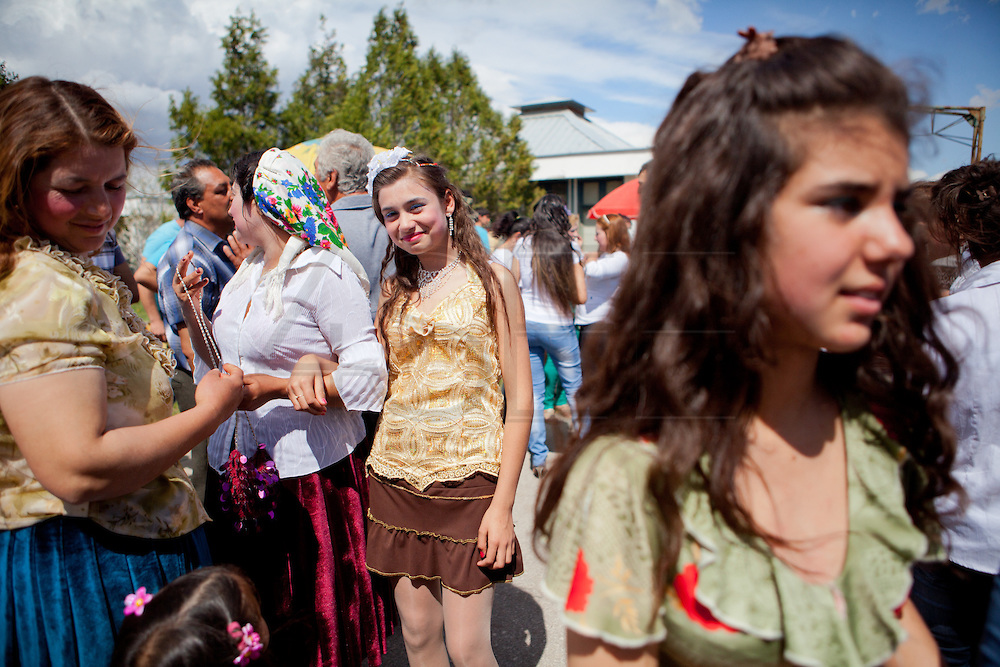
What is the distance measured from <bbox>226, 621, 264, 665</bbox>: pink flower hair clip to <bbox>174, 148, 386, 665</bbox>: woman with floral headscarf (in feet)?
2.17

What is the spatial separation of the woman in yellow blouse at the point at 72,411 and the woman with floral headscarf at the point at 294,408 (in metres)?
0.48

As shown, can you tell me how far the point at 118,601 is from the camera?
53.7 inches

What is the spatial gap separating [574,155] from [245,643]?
2049cm

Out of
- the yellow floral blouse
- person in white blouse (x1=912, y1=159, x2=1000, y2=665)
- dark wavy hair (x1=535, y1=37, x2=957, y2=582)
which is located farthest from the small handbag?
person in white blouse (x1=912, y1=159, x2=1000, y2=665)

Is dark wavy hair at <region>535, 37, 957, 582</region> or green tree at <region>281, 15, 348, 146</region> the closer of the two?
dark wavy hair at <region>535, 37, 957, 582</region>

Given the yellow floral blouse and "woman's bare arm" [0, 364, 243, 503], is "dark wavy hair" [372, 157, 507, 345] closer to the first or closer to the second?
the yellow floral blouse

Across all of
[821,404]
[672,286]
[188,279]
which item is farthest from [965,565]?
[188,279]

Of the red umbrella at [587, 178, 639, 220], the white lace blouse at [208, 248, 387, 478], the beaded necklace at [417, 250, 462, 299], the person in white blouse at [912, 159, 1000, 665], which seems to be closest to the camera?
the person in white blouse at [912, 159, 1000, 665]

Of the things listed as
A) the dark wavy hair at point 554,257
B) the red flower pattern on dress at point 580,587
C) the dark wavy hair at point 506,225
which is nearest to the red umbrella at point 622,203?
the dark wavy hair at point 554,257

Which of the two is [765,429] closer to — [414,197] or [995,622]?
[995,622]

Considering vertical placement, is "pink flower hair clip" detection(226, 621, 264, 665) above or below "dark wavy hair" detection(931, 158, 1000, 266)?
below

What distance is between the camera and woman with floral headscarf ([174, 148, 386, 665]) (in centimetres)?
Result: 196

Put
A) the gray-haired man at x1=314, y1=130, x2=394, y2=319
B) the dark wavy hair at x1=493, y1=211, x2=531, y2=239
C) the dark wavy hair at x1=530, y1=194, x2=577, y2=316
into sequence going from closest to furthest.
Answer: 1. the gray-haired man at x1=314, y1=130, x2=394, y2=319
2. the dark wavy hair at x1=530, y1=194, x2=577, y2=316
3. the dark wavy hair at x1=493, y1=211, x2=531, y2=239

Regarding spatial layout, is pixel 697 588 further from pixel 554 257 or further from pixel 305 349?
pixel 554 257
